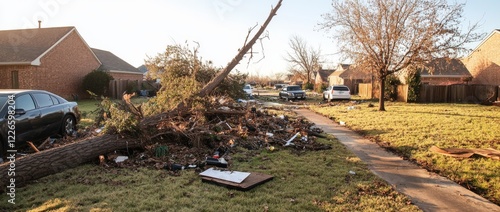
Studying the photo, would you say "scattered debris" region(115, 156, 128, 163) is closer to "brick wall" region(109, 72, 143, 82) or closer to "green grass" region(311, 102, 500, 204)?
"green grass" region(311, 102, 500, 204)

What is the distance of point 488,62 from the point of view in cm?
3092

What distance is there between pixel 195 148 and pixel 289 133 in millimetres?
3375

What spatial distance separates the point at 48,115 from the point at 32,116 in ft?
2.30

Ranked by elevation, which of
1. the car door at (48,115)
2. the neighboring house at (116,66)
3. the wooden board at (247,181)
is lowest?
the wooden board at (247,181)

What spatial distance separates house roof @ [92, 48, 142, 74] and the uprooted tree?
24.5 metres

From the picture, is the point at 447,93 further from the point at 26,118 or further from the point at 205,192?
the point at 26,118

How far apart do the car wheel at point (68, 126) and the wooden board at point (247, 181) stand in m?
5.69

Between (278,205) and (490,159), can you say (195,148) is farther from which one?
(490,159)

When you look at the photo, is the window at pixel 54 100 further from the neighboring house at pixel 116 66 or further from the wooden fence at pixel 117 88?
the neighboring house at pixel 116 66

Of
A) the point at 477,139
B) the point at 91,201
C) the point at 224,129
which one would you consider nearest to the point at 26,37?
the point at 224,129

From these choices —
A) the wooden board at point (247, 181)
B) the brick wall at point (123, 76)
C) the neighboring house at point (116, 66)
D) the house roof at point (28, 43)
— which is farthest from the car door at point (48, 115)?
the brick wall at point (123, 76)

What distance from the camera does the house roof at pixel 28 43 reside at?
20422 mm

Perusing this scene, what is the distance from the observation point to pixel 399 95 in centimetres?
2478

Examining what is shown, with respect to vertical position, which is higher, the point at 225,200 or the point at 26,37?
the point at 26,37
